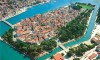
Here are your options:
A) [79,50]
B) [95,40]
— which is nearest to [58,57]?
[79,50]

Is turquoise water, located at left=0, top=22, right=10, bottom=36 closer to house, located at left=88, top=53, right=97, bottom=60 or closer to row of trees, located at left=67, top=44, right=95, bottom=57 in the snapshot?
row of trees, located at left=67, top=44, right=95, bottom=57

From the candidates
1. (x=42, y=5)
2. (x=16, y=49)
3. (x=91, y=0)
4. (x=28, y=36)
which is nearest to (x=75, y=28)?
(x=28, y=36)

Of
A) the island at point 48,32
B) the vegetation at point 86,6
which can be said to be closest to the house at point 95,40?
the island at point 48,32

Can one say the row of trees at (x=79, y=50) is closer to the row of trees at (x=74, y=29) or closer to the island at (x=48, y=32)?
the island at (x=48, y=32)

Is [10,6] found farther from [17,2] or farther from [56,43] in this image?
[56,43]

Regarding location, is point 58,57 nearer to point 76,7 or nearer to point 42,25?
point 42,25
